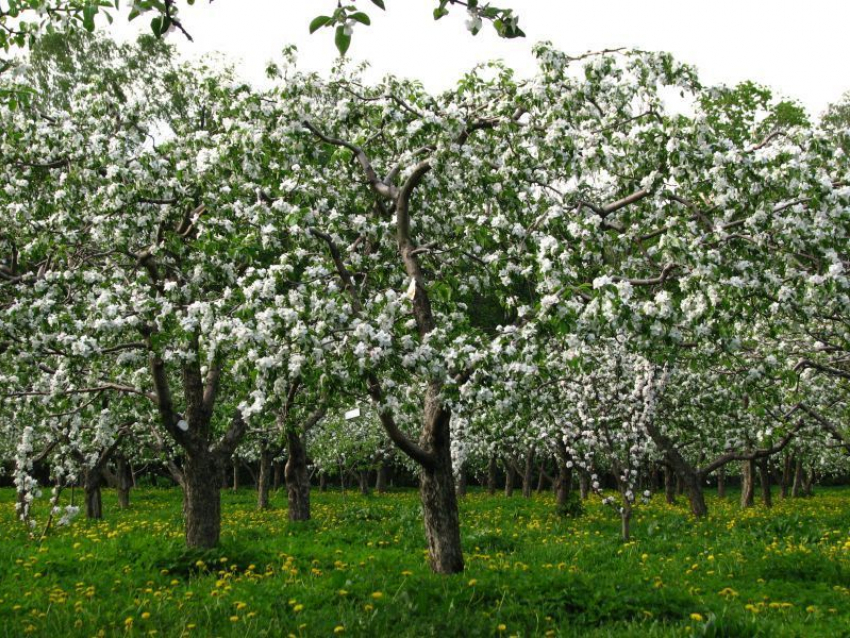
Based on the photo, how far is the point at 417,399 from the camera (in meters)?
12.6

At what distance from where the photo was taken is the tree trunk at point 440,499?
9.80 metres

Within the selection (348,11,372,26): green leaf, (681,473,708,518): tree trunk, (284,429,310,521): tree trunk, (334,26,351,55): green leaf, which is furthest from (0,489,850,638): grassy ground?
(348,11,372,26): green leaf

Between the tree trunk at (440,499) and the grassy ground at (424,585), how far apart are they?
0.44 meters

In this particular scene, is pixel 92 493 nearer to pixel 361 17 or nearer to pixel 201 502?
pixel 201 502

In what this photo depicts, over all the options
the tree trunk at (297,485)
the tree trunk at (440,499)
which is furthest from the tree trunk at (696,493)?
the tree trunk at (440,499)

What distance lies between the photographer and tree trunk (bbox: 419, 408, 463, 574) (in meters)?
9.80

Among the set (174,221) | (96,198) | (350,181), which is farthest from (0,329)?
(350,181)

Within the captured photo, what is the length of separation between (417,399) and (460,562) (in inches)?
132

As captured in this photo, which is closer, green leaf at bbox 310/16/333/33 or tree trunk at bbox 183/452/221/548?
green leaf at bbox 310/16/333/33

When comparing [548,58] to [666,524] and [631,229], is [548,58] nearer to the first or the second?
[631,229]

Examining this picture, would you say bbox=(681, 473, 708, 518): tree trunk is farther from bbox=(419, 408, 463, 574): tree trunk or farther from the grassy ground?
bbox=(419, 408, 463, 574): tree trunk

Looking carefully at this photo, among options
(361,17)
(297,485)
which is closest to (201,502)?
(297,485)

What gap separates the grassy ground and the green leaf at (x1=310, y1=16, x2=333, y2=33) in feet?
20.4

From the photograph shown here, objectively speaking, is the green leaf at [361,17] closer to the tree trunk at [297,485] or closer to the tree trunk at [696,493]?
the tree trunk at [297,485]
